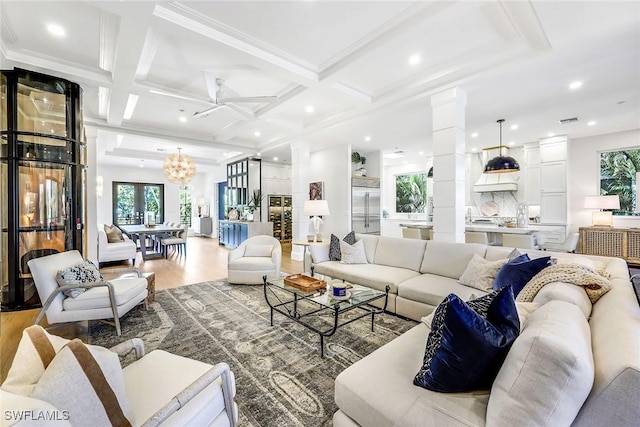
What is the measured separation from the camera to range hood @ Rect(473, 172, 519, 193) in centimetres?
691

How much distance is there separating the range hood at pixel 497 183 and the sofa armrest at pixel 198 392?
7.59 m

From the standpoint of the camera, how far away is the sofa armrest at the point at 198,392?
42.1 inches

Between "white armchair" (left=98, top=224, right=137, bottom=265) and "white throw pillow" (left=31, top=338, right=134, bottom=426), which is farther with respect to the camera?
"white armchair" (left=98, top=224, right=137, bottom=265)

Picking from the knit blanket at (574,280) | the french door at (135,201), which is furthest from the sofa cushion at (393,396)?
the french door at (135,201)

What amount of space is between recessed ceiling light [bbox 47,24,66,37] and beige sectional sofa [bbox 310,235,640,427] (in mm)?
3963

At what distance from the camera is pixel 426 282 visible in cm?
308

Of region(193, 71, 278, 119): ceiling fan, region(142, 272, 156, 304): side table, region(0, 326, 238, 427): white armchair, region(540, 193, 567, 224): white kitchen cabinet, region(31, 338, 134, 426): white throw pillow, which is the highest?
region(193, 71, 278, 119): ceiling fan

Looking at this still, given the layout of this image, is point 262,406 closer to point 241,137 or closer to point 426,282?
point 426,282

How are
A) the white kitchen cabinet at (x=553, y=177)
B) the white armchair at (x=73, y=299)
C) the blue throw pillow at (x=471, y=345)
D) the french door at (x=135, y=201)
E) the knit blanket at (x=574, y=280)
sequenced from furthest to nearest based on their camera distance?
1. the french door at (x=135, y=201)
2. the white kitchen cabinet at (x=553, y=177)
3. the white armchair at (x=73, y=299)
4. the knit blanket at (x=574, y=280)
5. the blue throw pillow at (x=471, y=345)

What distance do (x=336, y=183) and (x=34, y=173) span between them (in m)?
5.42

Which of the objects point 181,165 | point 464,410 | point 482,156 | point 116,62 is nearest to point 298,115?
point 116,62

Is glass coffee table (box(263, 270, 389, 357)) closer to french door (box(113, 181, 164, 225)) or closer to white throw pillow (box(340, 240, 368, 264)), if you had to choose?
white throw pillow (box(340, 240, 368, 264))

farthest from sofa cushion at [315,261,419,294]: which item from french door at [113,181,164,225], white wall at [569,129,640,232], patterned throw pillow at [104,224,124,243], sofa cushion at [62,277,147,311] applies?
french door at [113,181,164,225]

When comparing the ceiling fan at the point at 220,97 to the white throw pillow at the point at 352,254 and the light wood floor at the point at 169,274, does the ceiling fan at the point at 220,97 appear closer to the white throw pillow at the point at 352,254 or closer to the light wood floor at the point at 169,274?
the white throw pillow at the point at 352,254
